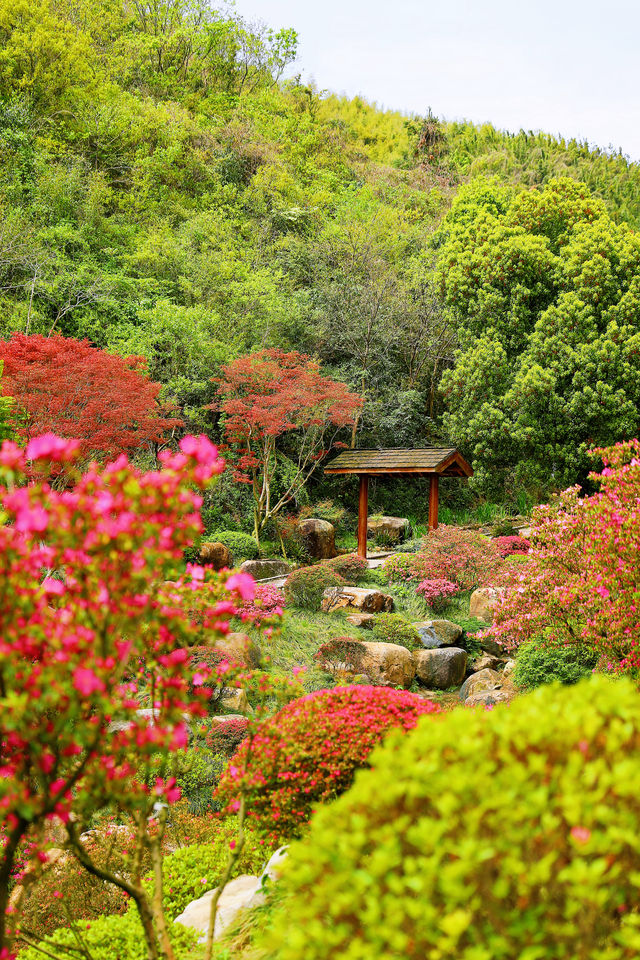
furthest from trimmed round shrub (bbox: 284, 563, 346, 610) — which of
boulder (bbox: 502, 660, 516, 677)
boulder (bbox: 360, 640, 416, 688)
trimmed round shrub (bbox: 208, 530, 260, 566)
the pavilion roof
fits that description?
the pavilion roof

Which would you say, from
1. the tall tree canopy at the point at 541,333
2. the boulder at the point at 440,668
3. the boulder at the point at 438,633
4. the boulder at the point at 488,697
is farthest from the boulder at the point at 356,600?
the tall tree canopy at the point at 541,333

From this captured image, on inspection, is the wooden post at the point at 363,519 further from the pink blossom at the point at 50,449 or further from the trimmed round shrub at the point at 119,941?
the pink blossom at the point at 50,449

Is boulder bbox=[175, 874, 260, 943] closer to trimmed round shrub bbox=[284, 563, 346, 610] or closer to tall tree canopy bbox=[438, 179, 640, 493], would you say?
trimmed round shrub bbox=[284, 563, 346, 610]

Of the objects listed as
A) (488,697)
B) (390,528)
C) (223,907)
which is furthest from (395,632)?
(390,528)

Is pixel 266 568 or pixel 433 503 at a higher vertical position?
pixel 433 503

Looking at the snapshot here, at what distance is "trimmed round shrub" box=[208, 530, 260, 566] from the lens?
1253cm

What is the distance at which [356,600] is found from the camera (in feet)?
34.9

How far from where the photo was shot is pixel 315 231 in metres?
19.7

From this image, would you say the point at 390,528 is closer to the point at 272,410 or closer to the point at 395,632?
the point at 272,410

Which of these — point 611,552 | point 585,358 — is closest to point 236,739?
point 611,552

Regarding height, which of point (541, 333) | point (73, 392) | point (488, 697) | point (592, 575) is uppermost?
point (541, 333)

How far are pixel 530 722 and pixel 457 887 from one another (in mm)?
459

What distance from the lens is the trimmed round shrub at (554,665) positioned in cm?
648

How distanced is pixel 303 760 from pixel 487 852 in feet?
7.88
